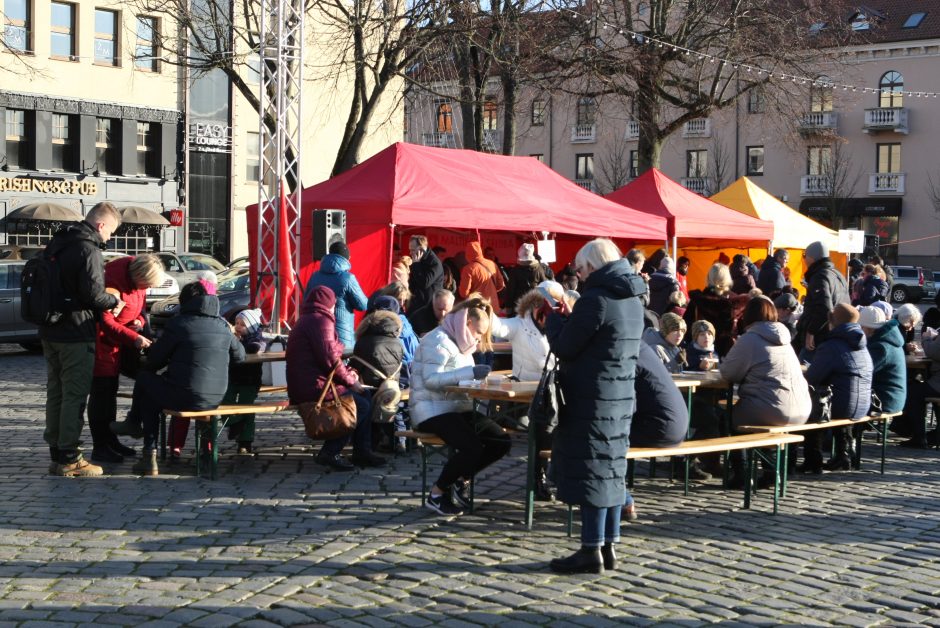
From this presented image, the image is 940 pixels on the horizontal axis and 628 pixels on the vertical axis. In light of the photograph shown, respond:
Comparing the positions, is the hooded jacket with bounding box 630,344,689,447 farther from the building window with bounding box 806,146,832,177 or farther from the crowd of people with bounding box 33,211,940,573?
the building window with bounding box 806,146,832,177

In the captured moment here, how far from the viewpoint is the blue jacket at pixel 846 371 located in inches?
375

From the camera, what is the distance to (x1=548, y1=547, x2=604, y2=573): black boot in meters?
6.40

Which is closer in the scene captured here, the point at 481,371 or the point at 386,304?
the point at 481,371

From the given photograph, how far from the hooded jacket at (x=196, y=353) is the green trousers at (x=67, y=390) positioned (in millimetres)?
448

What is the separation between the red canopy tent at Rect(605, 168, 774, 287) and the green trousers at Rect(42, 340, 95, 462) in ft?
39.8

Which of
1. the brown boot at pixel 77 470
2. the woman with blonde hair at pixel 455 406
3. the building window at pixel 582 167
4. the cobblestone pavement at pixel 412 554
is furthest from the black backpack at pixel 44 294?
the building window at pixel 582 167

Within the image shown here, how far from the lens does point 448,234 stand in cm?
1972

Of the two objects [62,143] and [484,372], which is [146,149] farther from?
[484,372]

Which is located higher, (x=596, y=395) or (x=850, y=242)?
(x=850, y=242)

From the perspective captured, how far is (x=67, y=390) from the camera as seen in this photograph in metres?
8.63

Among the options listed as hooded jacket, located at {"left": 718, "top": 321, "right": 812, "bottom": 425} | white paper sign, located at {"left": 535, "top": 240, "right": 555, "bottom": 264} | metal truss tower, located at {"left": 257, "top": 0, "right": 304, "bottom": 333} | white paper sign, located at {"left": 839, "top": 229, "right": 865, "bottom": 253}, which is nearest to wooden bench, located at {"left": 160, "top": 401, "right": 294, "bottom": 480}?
hooded jacket, located at {"left": 718, "top": 321, "right": 812, "bottom": 425}

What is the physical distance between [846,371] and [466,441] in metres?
3.50

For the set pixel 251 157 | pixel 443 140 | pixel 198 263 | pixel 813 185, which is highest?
pixel 443 140

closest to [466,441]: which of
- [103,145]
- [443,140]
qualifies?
[103,145]
